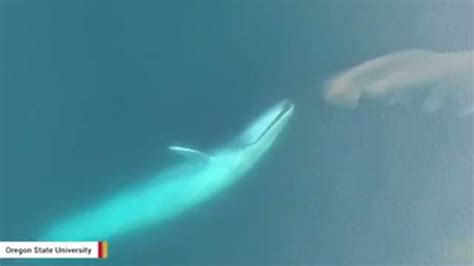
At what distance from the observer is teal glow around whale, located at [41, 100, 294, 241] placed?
8.39 ft

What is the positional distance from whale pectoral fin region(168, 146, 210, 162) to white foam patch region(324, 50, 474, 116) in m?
0.43

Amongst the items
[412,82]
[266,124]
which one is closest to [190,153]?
[266,124]

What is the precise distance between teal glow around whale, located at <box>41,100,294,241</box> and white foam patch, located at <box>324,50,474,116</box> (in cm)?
20

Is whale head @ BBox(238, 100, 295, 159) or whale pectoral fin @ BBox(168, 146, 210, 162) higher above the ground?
whale head @ BBox(238, 100, 295, 159)

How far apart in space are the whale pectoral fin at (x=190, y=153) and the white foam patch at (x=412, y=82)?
43 centimetres

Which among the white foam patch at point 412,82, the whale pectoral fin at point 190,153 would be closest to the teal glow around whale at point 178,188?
the whale pectoral fin at point 190,153

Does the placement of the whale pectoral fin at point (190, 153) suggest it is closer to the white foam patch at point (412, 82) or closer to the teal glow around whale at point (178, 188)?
the teal glow around whale at point (178, 188)

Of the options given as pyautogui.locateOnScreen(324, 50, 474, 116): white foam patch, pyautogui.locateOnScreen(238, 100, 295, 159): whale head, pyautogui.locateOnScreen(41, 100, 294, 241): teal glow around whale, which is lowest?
pyautogui.locateOnScreen(41, 100, 294, 241): teal glow around whale

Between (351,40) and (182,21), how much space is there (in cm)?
54

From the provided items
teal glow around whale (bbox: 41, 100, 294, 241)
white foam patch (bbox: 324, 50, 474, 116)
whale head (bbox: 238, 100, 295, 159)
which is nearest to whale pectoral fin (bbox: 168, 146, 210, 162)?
teal glow around whale (bbox: 41, 100, 294, 241)

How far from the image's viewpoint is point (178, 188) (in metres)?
2.58

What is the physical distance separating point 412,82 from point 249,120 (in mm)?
539

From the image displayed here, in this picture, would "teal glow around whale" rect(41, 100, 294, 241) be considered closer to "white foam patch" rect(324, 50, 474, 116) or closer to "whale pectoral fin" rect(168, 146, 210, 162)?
"whale pectoral fin" rect(168, 146, 210, 162)

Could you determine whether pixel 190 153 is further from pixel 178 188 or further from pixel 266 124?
pixel 266 124
